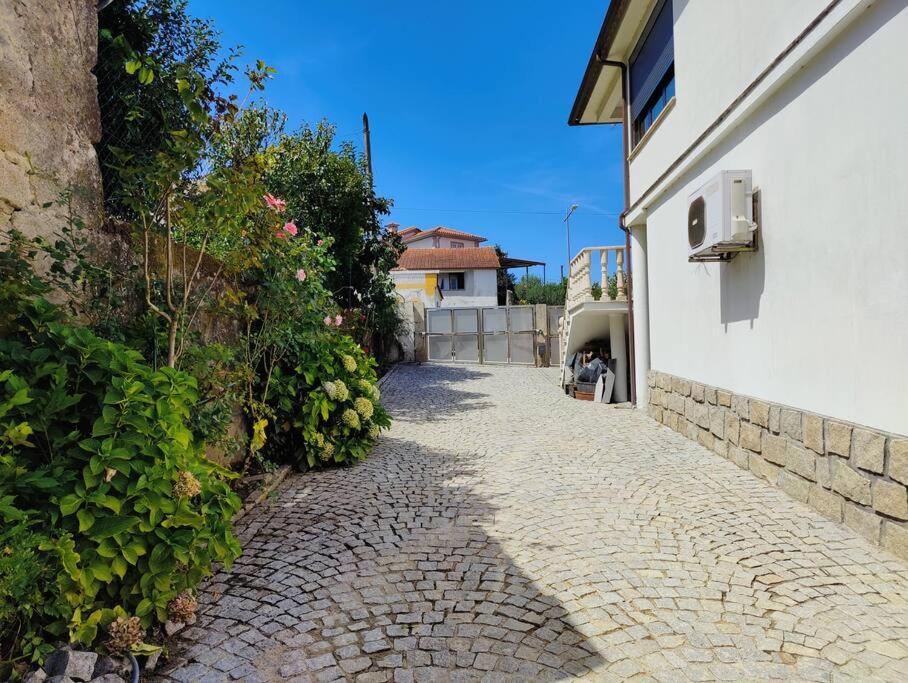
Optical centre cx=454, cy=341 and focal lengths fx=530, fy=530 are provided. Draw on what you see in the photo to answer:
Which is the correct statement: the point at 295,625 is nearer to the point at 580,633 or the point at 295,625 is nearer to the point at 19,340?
the point at 580,633

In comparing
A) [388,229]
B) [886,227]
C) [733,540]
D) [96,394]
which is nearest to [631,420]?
[733,540]

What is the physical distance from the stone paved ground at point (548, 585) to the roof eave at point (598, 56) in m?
5.99

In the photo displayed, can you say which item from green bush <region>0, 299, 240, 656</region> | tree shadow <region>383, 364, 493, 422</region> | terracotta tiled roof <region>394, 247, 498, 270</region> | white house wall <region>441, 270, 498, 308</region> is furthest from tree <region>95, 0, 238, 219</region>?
white house wall <region>441, 270, 498, 308</region>

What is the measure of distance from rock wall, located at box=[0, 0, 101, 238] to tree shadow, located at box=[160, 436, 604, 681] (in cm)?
209

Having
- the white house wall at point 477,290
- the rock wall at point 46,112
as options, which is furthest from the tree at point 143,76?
the white house wall at point 477,290

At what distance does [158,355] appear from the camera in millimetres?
3109

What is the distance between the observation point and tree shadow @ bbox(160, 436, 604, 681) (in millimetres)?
2080

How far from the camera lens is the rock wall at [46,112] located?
2.51 meters

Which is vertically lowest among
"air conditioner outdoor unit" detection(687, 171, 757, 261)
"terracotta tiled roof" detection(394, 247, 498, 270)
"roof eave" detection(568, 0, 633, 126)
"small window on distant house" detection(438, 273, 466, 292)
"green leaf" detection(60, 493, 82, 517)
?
"green leaf" detection(60, 493, 82, 517)

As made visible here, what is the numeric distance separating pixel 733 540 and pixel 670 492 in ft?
3.03

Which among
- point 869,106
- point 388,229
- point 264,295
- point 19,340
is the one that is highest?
point 388,229

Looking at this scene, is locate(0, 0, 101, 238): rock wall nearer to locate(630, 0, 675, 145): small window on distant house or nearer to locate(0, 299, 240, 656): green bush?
locate(0, 299, 240, 656): green bush

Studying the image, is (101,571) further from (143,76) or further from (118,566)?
(143,76)

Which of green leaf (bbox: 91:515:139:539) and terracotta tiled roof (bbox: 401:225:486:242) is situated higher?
terracotta tiled roof (bbox: 401:225:486:242)
